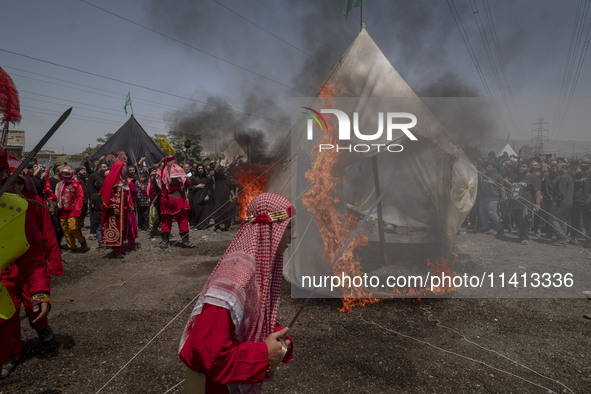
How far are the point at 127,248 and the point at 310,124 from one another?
5434 mm

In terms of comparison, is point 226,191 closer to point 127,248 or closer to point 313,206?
point 127,248

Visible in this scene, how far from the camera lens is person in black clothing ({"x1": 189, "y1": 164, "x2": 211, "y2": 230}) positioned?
1030 centimetres

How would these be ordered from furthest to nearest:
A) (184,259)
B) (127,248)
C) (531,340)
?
1. (127,248)
2. (184,259)
3. (531,340)

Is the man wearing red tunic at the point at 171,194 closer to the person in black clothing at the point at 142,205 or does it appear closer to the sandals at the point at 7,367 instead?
the person in black clothing at the point at 142,205

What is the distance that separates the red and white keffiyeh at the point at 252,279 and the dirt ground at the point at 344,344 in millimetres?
1716

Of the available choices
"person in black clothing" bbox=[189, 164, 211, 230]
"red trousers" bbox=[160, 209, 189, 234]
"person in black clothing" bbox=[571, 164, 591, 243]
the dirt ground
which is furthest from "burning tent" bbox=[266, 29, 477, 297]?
"person in black clothing" bbox=[189, 164, 211, 230]

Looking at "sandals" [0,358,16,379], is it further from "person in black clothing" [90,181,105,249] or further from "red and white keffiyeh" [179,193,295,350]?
"person in black clothing" [90,181,105,249]

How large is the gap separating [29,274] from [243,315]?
6.16 feet

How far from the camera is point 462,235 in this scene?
408 inches

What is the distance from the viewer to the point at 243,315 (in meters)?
1.39

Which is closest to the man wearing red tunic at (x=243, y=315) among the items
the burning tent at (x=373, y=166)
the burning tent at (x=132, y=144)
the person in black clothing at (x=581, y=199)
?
the burning tent at (x=373, y=166)

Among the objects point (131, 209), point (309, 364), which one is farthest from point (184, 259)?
point (309, 364)

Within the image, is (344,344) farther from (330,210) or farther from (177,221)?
(177,221)

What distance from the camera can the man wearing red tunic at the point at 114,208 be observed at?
22.7 ft
